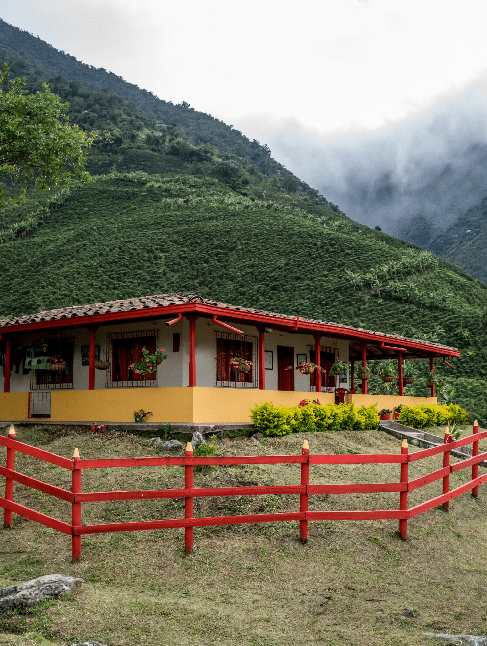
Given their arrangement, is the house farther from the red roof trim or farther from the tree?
the tree

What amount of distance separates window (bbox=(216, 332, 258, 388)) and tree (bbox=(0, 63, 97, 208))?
6462mm

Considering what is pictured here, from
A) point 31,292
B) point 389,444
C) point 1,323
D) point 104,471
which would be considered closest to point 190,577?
point 104,471

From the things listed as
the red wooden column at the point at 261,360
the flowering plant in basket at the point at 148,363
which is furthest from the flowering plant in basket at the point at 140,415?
the red wooden column at the point at 261,360

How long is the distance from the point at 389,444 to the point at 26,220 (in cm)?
5680

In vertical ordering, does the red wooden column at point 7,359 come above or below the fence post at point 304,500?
above

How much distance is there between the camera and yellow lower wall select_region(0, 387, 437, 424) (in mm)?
13188

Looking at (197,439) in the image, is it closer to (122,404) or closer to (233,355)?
(122,404)

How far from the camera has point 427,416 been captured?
63.4ft

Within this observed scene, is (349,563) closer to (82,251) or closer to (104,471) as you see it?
(104,471)

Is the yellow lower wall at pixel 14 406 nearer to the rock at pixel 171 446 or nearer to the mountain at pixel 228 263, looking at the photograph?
the rock at pixel 171 446

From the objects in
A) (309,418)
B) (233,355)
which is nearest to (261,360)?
(233,355)

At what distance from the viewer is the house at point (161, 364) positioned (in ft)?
44.4

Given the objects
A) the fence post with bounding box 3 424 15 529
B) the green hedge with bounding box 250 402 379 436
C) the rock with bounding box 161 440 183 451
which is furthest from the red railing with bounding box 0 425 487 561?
the green hedge with bounding box 250 402 379 436

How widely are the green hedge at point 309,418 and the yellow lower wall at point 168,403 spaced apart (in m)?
0.42
